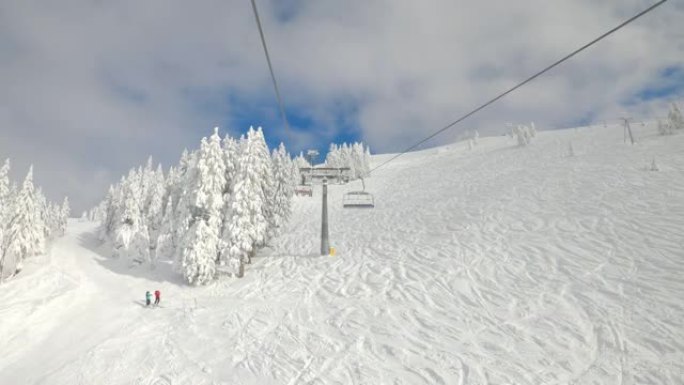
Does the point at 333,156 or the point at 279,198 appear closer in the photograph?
the point at 279,198

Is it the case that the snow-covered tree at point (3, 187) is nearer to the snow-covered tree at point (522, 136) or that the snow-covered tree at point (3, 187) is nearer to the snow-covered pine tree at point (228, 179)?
the snow-covered pine tree at point (228, 179)

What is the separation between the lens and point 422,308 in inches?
649

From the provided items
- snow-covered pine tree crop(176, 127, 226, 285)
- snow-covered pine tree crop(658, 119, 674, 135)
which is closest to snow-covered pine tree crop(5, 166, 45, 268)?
snow-covered pine tree crop(176, 127, 226, 285)

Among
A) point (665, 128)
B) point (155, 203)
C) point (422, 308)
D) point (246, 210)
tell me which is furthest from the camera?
point (665, 128)

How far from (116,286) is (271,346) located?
24483mm

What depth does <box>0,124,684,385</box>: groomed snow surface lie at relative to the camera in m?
11.7

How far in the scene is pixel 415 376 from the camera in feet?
36.9

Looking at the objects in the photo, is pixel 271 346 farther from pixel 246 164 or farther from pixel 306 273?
pixel 246 164

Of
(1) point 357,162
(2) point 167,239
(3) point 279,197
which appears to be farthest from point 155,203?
(1) point 357,162

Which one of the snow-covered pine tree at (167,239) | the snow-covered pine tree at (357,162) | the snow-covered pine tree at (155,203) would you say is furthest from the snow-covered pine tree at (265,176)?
the snow-covered pine tree at (357,162)

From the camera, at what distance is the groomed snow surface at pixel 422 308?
11.7m

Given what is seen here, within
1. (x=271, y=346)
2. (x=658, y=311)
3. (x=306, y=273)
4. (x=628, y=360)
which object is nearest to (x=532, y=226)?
(x=658, y=311)

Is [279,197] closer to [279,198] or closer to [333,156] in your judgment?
[279,198]

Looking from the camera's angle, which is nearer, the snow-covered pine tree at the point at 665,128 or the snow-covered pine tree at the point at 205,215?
the snow-covered pine tree at the point at 205,215
